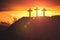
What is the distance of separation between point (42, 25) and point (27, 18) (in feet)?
17.3

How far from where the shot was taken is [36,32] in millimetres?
87375

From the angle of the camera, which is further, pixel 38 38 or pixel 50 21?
pixel 50 21

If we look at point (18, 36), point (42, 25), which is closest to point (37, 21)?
point (42, 25)

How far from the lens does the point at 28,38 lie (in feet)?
279

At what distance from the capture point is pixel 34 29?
88438 mm

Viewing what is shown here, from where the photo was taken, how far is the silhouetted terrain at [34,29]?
3379 inches

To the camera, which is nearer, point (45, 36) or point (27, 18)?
point (45, 36)

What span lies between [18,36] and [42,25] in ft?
24.3

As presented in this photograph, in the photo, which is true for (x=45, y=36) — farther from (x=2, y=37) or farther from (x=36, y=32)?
(x=2, y=37)

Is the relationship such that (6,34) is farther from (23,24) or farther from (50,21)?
(50,21)

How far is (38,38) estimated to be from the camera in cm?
8512

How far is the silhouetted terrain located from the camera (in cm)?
8582

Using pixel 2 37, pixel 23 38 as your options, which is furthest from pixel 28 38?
pixel 2 37

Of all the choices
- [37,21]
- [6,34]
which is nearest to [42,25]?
[37,21]
